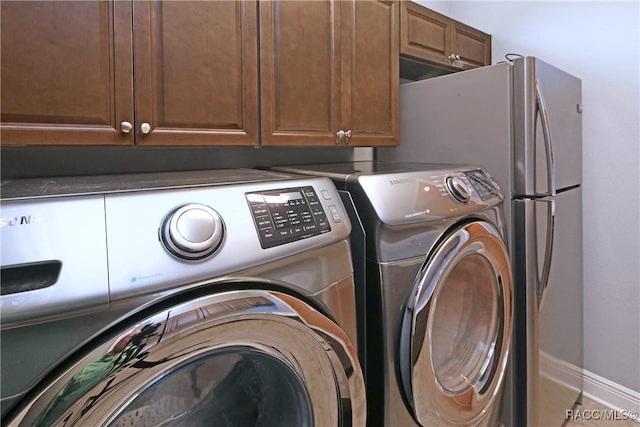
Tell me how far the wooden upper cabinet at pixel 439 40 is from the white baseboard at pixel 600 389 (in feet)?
5.00

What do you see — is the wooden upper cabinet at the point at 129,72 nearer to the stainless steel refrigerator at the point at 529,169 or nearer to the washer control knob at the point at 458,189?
the washer control knob at the point at 458,189

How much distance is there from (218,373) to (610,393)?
208 centimetres

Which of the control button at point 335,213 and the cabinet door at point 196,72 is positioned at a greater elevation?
the cabinet door at point 196,72

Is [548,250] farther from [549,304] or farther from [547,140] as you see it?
[547,140]

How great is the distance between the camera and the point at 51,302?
503 mm

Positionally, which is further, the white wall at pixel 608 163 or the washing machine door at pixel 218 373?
the white wall at pixel 608 163

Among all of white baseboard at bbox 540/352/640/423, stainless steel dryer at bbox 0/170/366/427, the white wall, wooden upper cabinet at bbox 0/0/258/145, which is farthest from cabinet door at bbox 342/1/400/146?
white baseboard at bbox 540/352/640/423

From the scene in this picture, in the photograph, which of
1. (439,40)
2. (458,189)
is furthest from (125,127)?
(439,40)

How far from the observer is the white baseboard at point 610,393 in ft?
6.16

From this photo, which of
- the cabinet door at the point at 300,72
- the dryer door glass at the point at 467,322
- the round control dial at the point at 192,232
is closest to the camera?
the round control dial at the point at 192,232

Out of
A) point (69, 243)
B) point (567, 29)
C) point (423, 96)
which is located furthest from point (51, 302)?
point (567, 29)

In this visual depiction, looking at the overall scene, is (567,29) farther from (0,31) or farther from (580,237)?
(0,31)

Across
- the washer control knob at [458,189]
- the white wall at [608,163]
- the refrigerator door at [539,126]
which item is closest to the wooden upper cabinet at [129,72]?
the washer control knob at [458,189]

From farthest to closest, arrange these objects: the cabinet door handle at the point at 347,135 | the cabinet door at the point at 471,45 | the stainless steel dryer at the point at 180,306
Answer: the cabinet door at the point at 471,45, the cabinet door handle at the point at 347,135, the stainless steel dryer at the point at 180,306
